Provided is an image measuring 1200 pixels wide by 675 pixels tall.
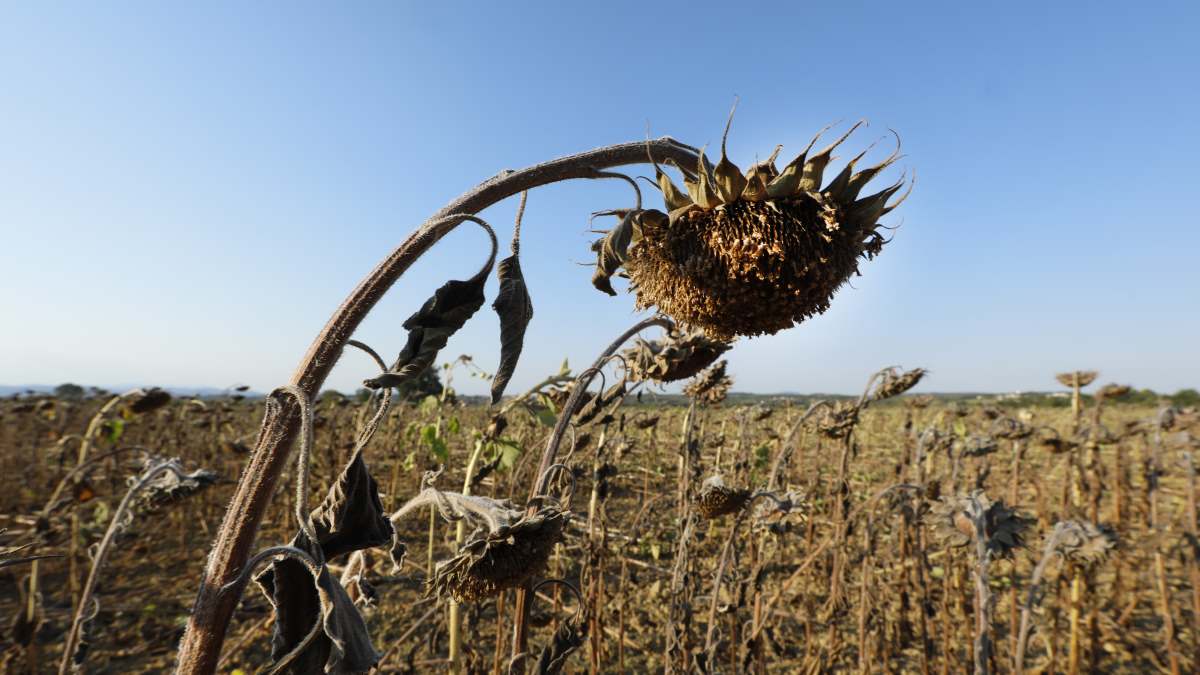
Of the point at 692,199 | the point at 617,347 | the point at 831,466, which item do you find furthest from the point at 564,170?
the point at 831,466

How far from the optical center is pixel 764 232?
1372mm

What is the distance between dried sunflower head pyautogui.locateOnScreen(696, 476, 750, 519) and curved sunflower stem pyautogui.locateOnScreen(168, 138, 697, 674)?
2.18 meters

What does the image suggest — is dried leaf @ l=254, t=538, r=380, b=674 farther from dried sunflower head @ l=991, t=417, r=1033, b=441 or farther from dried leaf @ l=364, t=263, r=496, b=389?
dried sunflower head @ l=991, t=417, r=1033, b=441

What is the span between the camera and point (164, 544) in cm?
737

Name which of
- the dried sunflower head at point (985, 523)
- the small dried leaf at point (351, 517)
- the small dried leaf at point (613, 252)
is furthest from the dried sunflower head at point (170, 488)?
the dried sunflower head at point (985, 523)

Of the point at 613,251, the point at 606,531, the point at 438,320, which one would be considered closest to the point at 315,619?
the point at 438,320

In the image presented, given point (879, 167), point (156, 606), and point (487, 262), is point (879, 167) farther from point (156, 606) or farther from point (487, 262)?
point (156, 606)

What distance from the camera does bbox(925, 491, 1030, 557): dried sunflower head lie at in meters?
3.42

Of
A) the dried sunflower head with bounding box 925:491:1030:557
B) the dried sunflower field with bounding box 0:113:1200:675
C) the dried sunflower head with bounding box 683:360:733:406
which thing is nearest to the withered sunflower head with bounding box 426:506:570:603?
the dried sunflower field with bounding box 0:113:1200:675

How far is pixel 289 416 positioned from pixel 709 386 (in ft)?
9.98

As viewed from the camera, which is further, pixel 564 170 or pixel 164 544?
pixel 164 544

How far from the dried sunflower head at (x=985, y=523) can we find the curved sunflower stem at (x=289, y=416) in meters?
3.40

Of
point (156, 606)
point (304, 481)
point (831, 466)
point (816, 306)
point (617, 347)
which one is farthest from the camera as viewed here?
point (831, 466)

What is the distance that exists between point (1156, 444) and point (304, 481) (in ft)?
24.3
